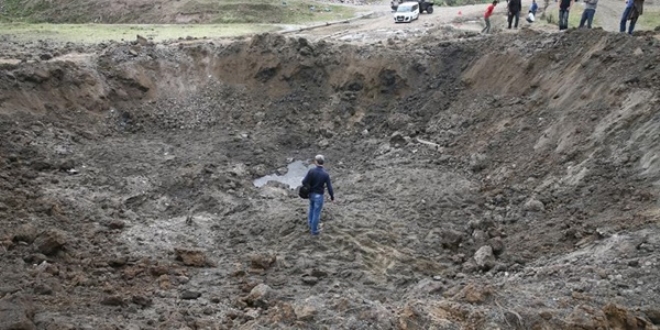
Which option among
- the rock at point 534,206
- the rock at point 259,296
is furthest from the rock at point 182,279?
the rock at point 534,206

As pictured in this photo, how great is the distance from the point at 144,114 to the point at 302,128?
493 cm

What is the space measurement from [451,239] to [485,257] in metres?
1.29

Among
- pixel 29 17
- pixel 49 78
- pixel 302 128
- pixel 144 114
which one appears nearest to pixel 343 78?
pixel 302 128

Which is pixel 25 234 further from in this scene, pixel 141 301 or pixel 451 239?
pixel 451 239

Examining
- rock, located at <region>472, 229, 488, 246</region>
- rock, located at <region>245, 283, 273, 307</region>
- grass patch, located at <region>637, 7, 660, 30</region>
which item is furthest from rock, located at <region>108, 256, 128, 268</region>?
grass patch, located at <region>637, 7, 660, 30</region>

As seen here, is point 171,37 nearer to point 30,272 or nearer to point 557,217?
point 30,272

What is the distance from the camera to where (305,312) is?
792cm

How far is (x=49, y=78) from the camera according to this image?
17172mm

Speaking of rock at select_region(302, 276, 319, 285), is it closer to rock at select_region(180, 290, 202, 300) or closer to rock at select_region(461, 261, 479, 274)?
rock at select_region(180, 290, 202, 300)

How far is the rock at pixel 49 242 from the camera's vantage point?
411 inches

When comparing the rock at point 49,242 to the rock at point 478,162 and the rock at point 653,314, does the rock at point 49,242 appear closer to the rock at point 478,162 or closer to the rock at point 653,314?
the rock at point 653,314

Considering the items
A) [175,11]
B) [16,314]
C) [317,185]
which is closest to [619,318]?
[317,185]

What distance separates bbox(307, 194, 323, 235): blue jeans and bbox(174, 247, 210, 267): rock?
85.8 inches

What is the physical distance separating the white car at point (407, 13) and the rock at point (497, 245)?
709 inches
